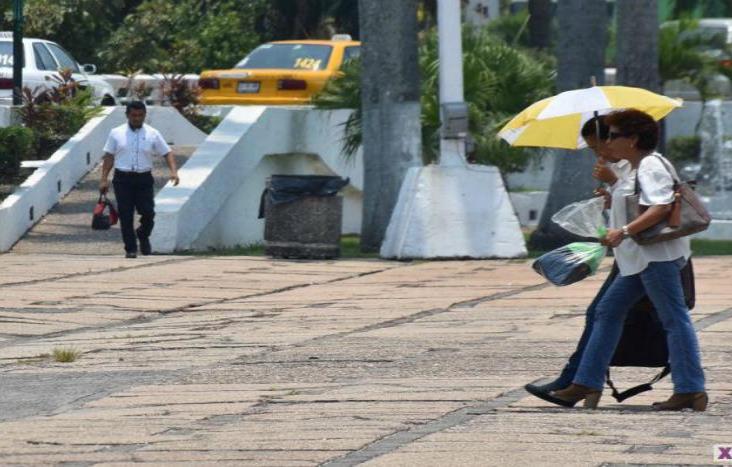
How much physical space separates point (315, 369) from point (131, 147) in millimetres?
7698

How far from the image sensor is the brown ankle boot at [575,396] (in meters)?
8.60

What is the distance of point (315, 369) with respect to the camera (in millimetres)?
10258

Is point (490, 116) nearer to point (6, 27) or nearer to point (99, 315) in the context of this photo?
point (99, 315)

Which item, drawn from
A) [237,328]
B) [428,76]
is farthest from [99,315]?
[428,76]

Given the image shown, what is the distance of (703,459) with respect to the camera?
7176mm

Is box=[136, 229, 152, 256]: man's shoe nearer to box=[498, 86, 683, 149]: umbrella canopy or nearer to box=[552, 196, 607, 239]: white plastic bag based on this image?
box=[498, 86, 683, 149]: umbrella canopy

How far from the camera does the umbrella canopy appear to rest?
9422 millimetres

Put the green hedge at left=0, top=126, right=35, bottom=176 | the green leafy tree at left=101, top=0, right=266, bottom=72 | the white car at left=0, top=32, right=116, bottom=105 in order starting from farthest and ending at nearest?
the green leafy tree at left=101, top=0, right=266, bottom=72, the white car at left=0, top=32, right=116, bottom=105, the green hedge at left=0, top=126, right=35, bottom=176

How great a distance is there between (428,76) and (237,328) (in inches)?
353

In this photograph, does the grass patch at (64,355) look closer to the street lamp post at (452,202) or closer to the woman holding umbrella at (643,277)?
the woman holding umbrella at (643,277)

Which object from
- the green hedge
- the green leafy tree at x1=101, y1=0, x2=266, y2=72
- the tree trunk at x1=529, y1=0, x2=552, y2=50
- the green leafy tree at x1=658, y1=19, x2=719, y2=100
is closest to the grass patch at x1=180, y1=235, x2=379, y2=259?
the green hedge

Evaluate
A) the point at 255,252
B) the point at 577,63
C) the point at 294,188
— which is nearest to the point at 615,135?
the point at 294,188

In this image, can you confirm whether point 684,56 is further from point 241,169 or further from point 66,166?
point 66,166

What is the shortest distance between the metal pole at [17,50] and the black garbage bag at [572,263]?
14.9 metres
